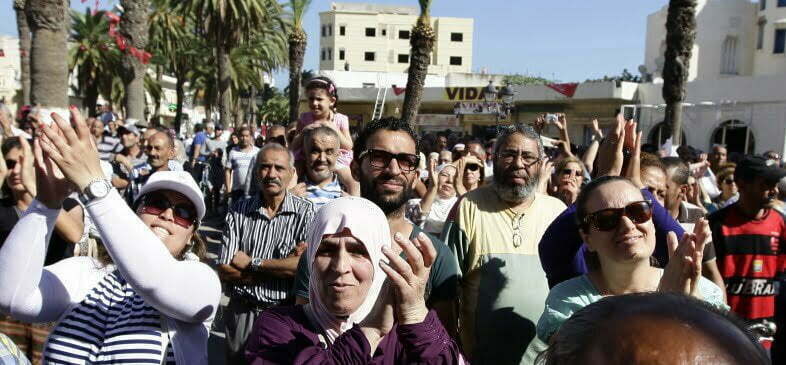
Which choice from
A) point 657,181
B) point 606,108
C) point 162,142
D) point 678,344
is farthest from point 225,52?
point 678,344

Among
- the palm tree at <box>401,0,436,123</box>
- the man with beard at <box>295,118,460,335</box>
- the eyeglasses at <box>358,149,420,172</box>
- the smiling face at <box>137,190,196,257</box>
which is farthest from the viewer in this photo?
the palm tree at <box>401,0,436,123</box>

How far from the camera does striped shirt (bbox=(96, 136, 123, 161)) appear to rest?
8422mm

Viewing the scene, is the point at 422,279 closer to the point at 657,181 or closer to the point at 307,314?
the point at 307,314

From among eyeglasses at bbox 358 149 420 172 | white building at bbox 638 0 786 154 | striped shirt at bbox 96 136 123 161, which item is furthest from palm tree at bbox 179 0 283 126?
eyeglasses at bbox 358 149 420 172

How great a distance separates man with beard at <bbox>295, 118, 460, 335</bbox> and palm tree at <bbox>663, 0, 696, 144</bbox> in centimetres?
1220

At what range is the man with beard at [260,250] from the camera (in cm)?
349

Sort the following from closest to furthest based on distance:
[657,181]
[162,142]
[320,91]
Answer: [657,181] < [320,91] < [162,142]

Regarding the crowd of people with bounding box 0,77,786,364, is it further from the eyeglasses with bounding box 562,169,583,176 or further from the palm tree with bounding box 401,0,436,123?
the palm tree with bounding box 401,0,436,123

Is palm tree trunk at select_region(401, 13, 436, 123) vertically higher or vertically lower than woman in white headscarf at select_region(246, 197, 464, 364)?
higher

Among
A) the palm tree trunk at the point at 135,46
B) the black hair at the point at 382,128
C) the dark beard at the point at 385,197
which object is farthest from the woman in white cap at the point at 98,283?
the palm tree trunk at the point at 135,46

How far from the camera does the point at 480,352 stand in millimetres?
3066

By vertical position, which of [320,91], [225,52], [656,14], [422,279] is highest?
[656,14]

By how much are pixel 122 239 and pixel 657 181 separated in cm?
323

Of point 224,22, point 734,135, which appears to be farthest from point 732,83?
point 224,22
